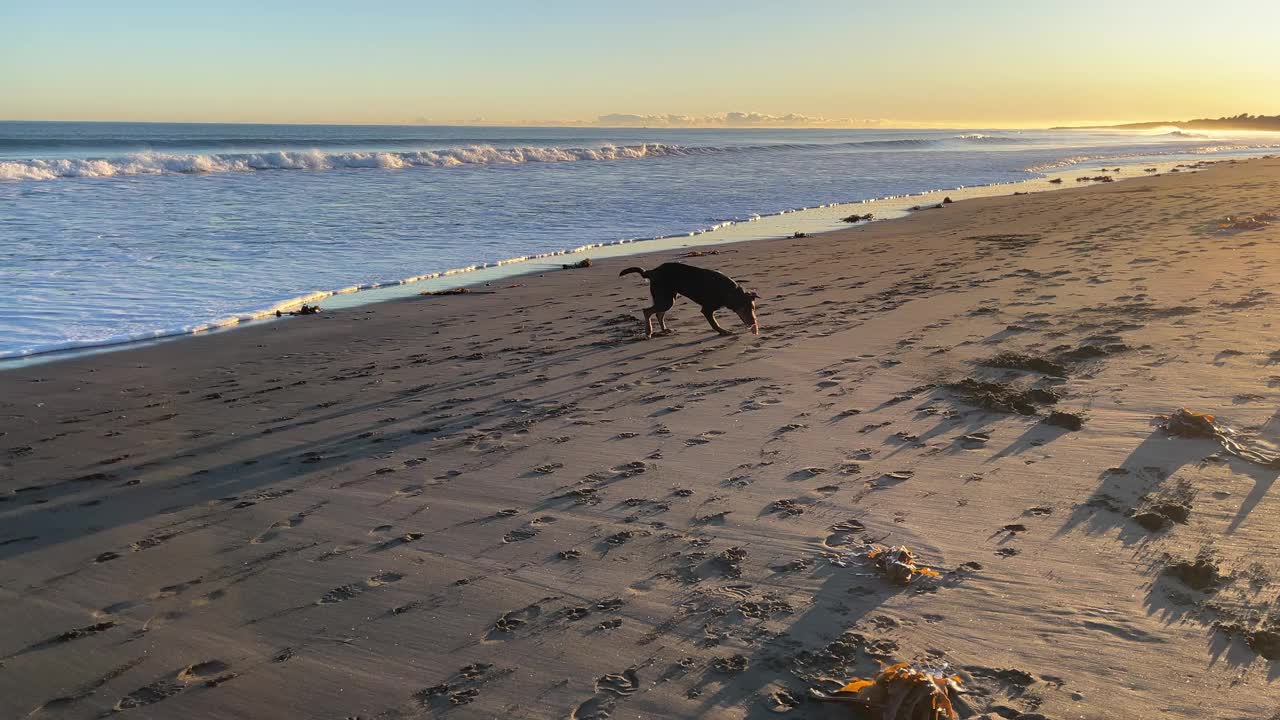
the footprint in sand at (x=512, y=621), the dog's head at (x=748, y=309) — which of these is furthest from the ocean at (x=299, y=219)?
the footprint in sand at (x=512, y=621)

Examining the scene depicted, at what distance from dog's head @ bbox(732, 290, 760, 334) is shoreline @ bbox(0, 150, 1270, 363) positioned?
495 centimetres

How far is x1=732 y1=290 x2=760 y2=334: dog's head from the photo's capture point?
805 cm

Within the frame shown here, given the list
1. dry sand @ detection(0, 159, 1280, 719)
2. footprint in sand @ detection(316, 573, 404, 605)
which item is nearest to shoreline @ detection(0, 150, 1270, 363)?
dry sand @ detection(0, 159, 1280, 719)

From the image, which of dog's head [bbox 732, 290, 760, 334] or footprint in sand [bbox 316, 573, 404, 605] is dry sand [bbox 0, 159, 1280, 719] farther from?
dog's head [bbox 732, 290, 760, 334]

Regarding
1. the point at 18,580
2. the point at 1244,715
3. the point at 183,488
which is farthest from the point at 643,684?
the point at 183,488

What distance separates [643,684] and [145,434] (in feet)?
15.0

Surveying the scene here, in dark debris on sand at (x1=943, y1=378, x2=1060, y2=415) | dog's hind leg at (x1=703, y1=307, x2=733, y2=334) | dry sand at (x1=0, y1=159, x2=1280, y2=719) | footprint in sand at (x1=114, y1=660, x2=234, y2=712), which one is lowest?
footprint in sand at (x1=114, y1=660, x2=234, y2=712)

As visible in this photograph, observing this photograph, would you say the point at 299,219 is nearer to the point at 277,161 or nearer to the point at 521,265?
the point at 521,265

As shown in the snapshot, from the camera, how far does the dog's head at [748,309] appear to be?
8.05 m

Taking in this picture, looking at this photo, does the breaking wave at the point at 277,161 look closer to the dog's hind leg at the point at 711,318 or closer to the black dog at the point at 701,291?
the black dog at the point at 701,291

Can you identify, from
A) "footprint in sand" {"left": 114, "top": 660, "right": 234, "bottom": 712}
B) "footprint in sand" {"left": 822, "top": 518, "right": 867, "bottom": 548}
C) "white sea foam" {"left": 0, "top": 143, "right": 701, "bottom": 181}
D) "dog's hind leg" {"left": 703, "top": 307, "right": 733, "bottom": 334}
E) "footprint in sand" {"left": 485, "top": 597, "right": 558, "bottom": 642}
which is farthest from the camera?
"white sea foam" {"left": 0, "top": 143, "right": 701, "bottom": 181}

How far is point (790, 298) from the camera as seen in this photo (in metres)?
9.91

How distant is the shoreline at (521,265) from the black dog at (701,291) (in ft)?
13.9

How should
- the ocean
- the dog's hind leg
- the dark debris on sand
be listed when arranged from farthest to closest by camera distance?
the ocean < the dog's hind leg < the dark debris on sand
